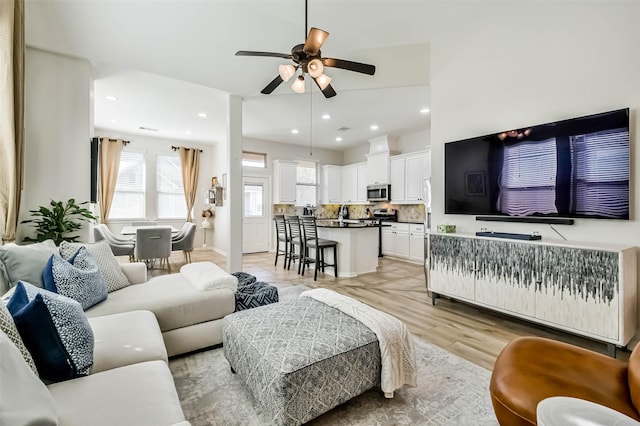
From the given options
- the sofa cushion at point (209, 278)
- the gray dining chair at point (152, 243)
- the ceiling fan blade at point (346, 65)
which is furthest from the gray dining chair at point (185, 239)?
the ceiling fan blade at point (346, 65)

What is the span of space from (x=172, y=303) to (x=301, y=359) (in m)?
1.34

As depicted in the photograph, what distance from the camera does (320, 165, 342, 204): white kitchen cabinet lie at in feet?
27.6

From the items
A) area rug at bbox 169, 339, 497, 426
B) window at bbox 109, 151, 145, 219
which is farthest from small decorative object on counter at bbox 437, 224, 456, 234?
window at bbox 109, 151, 145, 219

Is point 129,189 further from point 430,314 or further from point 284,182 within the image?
point 430,314

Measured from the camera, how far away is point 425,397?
5.92 feet

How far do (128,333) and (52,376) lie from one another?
480mm

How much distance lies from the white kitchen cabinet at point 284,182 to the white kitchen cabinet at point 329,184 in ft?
3.29

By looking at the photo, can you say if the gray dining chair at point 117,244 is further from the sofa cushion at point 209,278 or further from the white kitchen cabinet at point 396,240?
the white kitchen cabinet at point 396,240

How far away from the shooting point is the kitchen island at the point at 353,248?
486 centimetres

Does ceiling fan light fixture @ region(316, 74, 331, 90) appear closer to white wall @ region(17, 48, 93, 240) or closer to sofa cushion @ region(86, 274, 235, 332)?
sofa cushion @ region(86, 274, 235, 332)

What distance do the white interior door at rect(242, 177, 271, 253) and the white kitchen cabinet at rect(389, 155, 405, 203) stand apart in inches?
128

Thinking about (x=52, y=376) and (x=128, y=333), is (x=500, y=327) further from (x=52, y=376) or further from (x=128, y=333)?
(x=52, y=376)

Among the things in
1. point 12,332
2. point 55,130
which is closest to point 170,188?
point 55,130

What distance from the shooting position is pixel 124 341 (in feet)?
5.22
